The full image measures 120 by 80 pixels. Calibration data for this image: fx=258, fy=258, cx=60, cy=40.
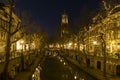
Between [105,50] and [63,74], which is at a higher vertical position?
[105,50]

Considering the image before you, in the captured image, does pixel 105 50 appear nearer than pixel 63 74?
Yes

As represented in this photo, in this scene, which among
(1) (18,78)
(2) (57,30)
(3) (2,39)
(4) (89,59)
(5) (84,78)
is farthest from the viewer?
(2) (57,30)

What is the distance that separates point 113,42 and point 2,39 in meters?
28.9

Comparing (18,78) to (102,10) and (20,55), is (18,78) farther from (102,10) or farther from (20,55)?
(102,10)

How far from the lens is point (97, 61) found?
4294cm

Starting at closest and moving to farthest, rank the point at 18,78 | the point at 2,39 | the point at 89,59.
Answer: the point at 18,78
the point at 89,59
the point at 2,39

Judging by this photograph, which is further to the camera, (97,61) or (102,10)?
(97,61)

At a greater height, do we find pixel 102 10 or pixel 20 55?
pixel 102 10

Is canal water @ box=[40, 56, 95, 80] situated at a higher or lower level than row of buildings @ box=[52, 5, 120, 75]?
lower

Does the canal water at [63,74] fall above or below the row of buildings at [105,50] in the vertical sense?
below

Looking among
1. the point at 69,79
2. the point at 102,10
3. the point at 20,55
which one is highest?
the point at 102,10

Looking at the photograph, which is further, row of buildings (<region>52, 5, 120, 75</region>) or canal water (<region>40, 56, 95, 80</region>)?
canal water (<region>40, 56, 95, 80</region>)

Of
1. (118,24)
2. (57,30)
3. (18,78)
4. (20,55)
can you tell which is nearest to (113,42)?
(118,24)

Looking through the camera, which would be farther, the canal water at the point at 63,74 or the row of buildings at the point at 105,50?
the canal water at the point at 63,74
